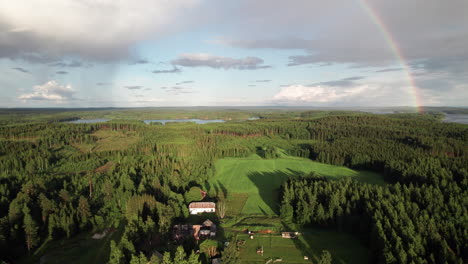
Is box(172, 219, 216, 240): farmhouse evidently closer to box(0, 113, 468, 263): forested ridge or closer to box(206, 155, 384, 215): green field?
box(0, 113, 468, 263): forested ridge

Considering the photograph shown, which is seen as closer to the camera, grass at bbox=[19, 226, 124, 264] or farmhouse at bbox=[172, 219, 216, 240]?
grass at bbox=[19, 226, 124, 264]

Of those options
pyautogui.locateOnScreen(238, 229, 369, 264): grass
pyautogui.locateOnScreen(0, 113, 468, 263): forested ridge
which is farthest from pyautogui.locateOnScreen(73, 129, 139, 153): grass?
pyautogui.locateOnScreen(238, 229, 369, 264): grass

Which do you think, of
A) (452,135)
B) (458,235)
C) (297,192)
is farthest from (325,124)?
(458,235)

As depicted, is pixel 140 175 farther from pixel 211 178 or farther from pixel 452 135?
pixel 452 135

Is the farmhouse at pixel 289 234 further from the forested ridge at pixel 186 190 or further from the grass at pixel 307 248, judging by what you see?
the forested ridge at pixel 186 190

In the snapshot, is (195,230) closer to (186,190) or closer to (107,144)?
(186,190)
